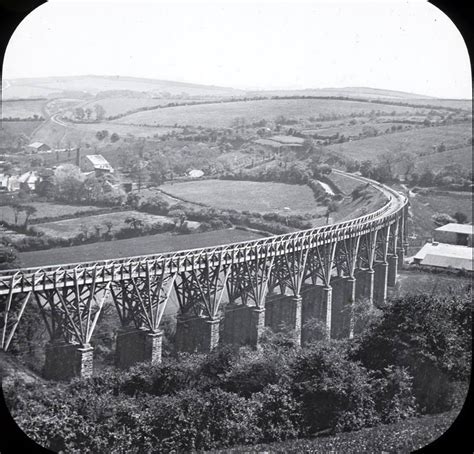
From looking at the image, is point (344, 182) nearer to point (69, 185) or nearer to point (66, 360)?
point (69, 185)

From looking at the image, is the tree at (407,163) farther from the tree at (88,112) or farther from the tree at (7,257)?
the tree at (7,257)

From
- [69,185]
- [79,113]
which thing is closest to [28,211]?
[69,185]

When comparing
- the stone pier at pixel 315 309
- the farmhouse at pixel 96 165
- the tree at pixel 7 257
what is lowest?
the stone pier at pixel 315 309

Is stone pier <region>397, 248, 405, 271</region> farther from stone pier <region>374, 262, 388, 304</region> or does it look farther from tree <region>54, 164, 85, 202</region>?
tree <region>54, 164, 85, 202</region>

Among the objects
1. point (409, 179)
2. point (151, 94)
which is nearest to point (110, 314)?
point (151, 94)

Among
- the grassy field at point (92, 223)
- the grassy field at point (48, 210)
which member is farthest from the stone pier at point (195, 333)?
the grassy field at point (48, 210)

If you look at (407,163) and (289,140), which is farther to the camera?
(289,140)
